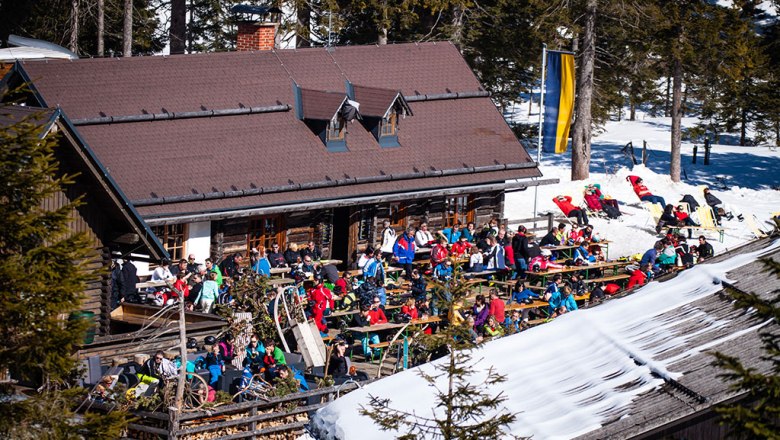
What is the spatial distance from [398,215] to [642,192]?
429 inches

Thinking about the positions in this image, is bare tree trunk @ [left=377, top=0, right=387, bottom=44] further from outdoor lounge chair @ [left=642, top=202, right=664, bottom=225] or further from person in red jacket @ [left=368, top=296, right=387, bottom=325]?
person in red jacket @ [left=368, top=296, right=387, bottom=325]

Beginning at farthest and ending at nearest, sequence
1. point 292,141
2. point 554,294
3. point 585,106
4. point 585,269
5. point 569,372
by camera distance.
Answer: point 585,106 → point 292,141 → point 585,269 → point 554,294 → point 569,372

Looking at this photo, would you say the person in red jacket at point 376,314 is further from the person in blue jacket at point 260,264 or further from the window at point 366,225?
the window at point 366,225

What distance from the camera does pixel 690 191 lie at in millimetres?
44000

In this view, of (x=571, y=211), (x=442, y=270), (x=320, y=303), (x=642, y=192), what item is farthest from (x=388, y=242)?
(x=642, y=192)

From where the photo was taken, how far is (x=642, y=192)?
41250mm

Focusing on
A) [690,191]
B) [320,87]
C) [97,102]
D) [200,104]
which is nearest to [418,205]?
[320,87]

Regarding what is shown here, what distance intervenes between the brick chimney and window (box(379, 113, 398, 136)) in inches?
158

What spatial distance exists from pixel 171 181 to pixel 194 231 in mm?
1293

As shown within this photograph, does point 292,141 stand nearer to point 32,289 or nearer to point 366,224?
point 366,224

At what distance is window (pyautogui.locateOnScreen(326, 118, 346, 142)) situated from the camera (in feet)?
106

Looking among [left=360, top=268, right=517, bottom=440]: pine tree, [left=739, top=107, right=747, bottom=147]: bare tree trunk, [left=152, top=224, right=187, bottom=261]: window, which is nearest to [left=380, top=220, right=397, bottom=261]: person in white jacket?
[left=152, top=224, right=187, bottom=261]: window

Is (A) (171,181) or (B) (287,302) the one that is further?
(A) (171,181)

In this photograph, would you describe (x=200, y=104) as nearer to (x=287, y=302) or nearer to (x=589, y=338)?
Answer: (x=287, y=302)
